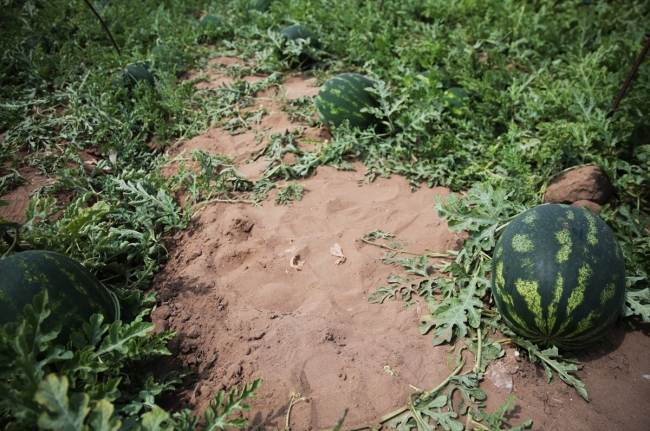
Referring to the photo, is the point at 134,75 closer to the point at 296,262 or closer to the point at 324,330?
the point at 296,262

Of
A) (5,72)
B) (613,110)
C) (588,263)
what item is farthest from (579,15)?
(5,72)

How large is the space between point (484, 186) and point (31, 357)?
294 cm

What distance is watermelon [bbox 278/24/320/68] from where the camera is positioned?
18.3ft

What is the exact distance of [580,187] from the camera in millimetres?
3248

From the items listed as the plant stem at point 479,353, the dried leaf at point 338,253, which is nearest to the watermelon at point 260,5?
the dried leaf at point 338,253

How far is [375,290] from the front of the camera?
2.98 meters

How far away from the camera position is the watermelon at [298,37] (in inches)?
220

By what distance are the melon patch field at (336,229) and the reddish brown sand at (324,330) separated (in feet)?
0.04

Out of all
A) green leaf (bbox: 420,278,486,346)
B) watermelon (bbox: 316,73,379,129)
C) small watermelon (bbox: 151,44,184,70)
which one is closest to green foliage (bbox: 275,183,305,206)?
watermelon (bbox: 316,73,379,129)

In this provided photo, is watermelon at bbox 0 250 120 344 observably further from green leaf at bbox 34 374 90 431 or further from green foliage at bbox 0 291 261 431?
green leaf at bbox 34 374 90 431

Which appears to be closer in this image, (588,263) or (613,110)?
(588,263)

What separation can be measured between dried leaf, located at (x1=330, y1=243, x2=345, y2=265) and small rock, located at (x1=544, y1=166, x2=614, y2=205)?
1578 mm

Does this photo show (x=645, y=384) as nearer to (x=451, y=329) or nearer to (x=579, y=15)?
(x=451, y=329)

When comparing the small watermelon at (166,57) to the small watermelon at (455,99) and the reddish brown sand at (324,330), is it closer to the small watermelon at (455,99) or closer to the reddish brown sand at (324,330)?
the reddish brown sand at (324,330)
